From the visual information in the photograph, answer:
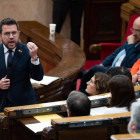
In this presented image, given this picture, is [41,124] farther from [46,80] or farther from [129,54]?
[129,54]

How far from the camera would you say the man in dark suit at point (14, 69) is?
88.3 inches

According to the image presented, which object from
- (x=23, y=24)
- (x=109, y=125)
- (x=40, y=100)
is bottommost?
(x=40, y=100)

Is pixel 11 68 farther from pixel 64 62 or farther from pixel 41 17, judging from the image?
pixel 41 17

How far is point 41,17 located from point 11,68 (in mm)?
3508

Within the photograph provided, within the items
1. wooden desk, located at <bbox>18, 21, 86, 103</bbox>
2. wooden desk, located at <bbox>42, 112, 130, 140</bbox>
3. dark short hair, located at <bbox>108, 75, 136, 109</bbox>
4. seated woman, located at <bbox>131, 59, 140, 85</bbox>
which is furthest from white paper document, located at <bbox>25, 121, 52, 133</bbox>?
seated woman, located at <bbox>131, 59, 140, 85</bbox>

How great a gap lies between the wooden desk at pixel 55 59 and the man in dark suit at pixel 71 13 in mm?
549

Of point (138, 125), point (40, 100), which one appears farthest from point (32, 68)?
point (138, 125)

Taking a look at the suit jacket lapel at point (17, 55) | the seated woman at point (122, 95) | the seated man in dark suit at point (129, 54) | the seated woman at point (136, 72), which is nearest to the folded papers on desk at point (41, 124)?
the seated woman at point (122, 95)

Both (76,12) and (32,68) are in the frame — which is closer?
(32,68)

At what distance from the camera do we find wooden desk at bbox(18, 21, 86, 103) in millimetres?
2711

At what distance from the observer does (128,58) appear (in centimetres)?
319

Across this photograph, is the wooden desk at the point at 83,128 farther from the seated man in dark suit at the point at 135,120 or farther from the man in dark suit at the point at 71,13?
the man in dark suit at the point at 71,13

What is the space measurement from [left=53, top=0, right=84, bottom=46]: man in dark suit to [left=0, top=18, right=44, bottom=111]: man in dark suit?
9.41ft

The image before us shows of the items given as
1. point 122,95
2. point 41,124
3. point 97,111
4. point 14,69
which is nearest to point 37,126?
point 41,124
